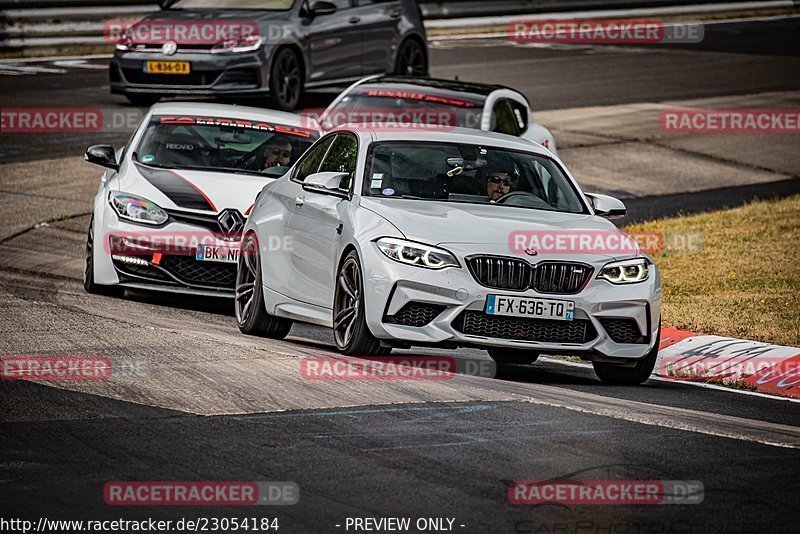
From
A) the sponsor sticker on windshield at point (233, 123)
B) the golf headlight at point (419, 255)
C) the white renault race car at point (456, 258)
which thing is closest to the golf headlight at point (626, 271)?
the white renault race car at point (456, 258)

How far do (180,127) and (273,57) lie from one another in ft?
23.4

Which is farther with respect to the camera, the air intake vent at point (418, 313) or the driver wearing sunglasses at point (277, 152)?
the driver wearing sunglasses at point (277, 152)

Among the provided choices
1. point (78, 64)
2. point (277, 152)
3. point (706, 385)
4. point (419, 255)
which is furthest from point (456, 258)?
point (78, 64)

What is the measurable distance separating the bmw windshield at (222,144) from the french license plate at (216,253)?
1265 mm

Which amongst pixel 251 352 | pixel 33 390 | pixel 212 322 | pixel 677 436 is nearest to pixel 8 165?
pixel 212 322

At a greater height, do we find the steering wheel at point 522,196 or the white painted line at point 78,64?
the steering wheel at point 522,196

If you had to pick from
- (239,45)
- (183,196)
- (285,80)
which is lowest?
(183,196)

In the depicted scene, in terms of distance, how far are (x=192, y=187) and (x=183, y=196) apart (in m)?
0.18

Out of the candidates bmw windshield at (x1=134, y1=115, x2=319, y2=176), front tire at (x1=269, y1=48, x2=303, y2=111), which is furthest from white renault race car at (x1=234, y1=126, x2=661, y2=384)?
front tire at (x1=269, y1=48, x2=303, y2=111)

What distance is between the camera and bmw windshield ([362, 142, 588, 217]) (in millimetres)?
10727

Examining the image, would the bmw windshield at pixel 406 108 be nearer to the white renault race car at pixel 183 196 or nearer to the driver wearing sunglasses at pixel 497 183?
the white renault race car at pixel 183 196

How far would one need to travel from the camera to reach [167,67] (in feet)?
69.2

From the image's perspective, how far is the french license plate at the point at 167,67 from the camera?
21.0 meters

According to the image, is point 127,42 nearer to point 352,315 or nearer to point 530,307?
point 352,315
